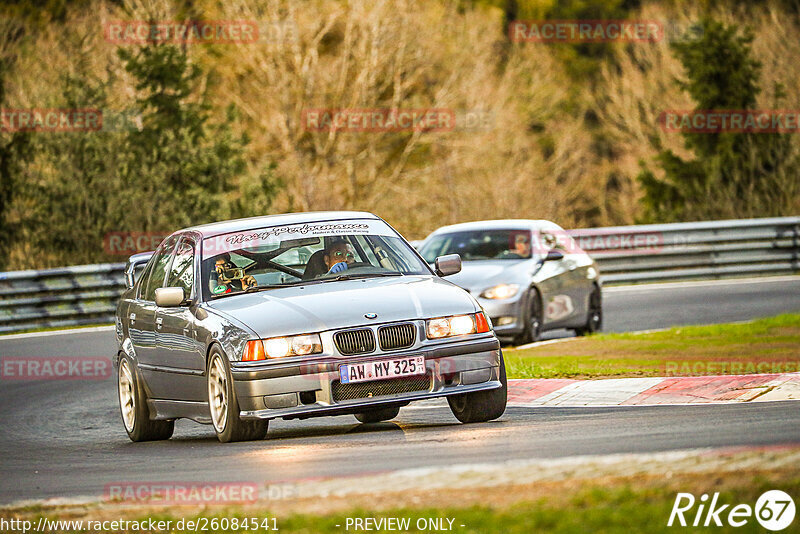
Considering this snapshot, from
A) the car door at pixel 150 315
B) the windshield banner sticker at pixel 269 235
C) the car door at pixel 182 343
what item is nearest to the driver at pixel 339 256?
the windshield banner sticker at pixel 269 235

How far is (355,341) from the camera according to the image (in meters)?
9.34

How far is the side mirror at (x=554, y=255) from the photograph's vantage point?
17875 millimetres

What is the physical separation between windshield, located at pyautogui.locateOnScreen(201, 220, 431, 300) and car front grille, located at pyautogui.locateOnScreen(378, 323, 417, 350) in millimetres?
1050

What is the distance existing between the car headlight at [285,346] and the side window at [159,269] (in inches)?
93.0

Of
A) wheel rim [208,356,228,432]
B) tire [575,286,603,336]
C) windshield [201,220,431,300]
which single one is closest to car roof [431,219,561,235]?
tire [575,286,603,336]

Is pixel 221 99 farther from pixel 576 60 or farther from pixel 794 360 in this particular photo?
pixel 794 360

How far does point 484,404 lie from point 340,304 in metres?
1.32

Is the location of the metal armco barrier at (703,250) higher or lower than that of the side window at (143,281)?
lower

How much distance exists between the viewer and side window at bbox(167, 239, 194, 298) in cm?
1081

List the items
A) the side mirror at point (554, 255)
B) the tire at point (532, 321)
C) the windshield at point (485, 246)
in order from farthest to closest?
1. the windshield at point (485, 246)
2. the side mirror at point (554, 255)
3. the tire at point (532, 321)

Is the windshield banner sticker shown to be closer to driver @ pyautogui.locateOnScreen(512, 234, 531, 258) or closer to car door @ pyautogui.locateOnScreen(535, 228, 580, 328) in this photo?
car door @ pyautogui.locateOnScreen(535, 228, 580, 328)

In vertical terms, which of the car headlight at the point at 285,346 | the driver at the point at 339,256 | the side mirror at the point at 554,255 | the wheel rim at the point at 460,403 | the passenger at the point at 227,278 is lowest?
the side mirror at the point at 554,255

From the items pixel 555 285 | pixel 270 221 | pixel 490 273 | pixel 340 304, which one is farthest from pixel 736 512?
→ pixel 555 285

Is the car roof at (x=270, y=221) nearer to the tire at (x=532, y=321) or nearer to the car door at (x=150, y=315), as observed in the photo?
the car door at (x=150, y=315)
